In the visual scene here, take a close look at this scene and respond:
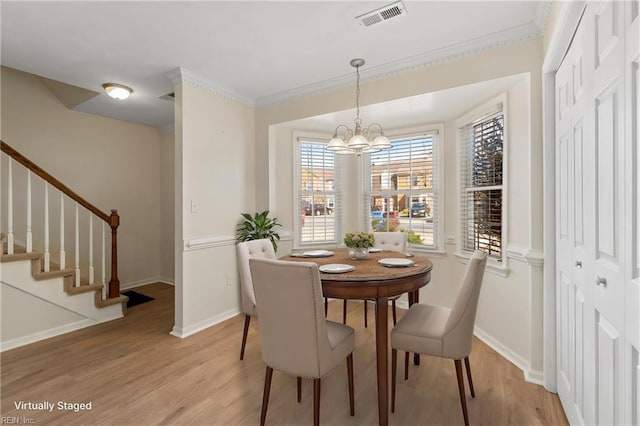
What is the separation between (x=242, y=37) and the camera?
8.00 feet

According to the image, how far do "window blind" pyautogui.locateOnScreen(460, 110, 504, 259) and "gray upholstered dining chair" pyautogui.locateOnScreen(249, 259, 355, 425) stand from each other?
2.02 meters

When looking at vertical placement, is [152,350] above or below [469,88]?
below

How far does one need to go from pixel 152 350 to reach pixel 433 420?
232 cm

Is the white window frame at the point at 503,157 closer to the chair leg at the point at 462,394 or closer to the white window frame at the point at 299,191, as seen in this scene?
the chair leg at the point at 462,394

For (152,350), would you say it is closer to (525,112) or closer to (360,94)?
(360,94)

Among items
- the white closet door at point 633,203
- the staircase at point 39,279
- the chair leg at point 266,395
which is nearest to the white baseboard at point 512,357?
the white closet door at point 633,203

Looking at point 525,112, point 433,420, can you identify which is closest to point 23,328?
point 433,420

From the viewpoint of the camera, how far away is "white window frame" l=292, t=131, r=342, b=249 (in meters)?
3.99

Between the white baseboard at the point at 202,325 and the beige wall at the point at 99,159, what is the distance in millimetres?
2255

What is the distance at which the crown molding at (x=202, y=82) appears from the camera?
3008 mm

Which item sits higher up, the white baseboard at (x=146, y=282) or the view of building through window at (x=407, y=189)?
the view of building through window at (x=407, y=189)

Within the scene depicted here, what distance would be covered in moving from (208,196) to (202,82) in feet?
3.87

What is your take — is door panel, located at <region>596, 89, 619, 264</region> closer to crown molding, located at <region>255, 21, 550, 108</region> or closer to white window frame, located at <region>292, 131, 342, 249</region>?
crown molding, located at <region>255, 21, 550, 108</region>

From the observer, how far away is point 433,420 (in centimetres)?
179
